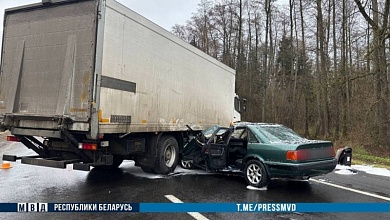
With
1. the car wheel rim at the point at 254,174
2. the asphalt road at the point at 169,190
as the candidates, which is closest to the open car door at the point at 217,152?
the asphalt road at the point at 169,190

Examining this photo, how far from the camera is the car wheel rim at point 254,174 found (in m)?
6.59

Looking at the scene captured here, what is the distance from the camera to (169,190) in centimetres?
634

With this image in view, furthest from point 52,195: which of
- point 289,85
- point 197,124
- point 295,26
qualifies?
point 289,85

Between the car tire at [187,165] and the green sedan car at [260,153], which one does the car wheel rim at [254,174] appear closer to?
the green sedan car at [260,153]

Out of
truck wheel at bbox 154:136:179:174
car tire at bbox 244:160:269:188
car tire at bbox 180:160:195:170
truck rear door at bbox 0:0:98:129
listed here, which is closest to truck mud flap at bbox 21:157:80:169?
truck rear door at bbox 0:0:98:129

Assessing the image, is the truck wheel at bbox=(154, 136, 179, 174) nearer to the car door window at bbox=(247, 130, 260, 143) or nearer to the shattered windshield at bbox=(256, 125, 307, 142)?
the car door window at bbox=(247, 130, 260, 143)

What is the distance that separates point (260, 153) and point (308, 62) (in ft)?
85.1

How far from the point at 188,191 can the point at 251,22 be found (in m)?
29.3

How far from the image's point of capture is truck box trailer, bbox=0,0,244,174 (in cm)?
567

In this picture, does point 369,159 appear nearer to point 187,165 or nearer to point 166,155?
point 187,165

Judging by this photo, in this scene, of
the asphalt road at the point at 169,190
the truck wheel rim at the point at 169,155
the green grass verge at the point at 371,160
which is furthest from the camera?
the green grass verge at the point at 371,160

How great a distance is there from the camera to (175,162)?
8484mm

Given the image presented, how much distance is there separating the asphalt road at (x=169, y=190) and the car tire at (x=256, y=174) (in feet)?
0.61

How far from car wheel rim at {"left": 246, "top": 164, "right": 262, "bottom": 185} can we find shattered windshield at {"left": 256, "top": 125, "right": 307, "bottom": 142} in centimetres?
70
